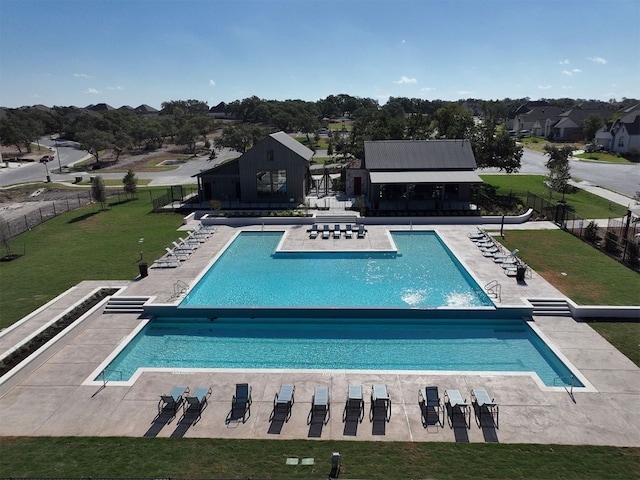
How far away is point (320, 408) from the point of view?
12.0m

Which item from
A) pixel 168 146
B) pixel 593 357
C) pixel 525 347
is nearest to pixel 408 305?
pixel 525 347

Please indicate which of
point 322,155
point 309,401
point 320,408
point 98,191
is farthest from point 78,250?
point 322,155

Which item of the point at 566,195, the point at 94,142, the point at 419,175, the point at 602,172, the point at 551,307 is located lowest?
the point at 551,307

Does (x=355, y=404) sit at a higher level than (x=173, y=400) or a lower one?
lower

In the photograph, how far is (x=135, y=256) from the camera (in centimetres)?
2505

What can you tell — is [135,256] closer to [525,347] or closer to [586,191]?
[525,347]

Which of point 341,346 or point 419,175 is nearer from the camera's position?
point 341,346

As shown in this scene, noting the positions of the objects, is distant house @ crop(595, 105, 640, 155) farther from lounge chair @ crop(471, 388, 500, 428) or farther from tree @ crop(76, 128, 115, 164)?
tree @ crop(76, 128, 115, 164)

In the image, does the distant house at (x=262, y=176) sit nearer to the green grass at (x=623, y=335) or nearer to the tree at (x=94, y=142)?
the green grass at (x=623, y=335)

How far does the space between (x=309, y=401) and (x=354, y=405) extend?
1.36 metres

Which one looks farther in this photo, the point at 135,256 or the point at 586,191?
the point at 586,191

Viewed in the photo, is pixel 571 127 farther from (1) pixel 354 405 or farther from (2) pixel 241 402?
(2) pixel 241 402

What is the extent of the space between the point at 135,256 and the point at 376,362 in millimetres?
16762

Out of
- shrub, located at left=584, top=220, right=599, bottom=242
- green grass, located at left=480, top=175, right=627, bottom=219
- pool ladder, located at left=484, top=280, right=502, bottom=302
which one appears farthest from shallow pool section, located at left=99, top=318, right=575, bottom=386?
green grass, located at left=480, top=175, right=627, bottom=219
